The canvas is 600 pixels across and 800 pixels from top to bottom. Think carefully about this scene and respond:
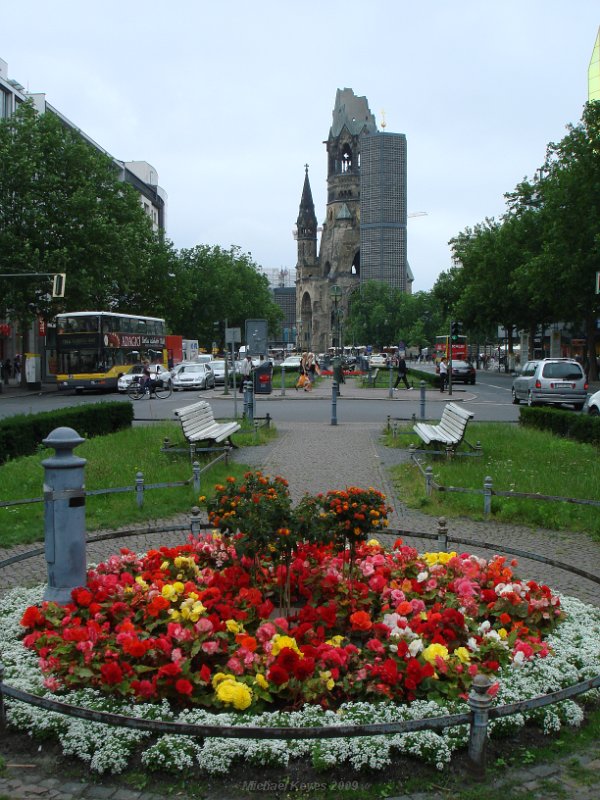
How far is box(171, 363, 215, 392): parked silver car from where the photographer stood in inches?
1695

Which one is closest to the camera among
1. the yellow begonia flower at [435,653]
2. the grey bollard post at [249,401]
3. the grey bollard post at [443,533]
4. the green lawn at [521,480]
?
the yellow begonia flower at [435,653]

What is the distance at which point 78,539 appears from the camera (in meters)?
5.70

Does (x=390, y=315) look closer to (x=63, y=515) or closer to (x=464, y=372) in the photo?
(x=464, y=372)

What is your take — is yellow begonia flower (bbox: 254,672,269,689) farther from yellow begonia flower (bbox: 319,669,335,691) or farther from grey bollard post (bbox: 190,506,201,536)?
grey bollard post (bbox: 190,506,201,536)

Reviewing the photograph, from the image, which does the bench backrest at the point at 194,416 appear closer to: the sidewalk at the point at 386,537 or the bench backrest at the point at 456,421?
the sidewalk at the point at 386,537

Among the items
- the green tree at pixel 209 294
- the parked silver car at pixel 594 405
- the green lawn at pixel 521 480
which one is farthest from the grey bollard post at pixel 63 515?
the green tree at pixel 209 294

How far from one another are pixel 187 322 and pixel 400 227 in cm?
5037

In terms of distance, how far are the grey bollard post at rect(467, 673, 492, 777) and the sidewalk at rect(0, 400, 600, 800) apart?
0.14 meters

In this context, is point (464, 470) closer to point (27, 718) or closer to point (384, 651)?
point (384, 651)

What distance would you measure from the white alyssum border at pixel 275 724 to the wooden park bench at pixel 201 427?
8313mm

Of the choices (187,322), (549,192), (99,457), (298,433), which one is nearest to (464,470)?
(99,457)

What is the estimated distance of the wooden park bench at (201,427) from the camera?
43.4 feet

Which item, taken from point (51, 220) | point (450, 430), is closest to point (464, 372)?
point (51, 220)

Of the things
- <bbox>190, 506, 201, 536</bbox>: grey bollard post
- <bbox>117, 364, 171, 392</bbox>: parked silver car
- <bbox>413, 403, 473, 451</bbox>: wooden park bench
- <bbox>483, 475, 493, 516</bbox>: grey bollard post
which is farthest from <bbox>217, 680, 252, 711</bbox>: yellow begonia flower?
<bbox>117, 364, 171, 392</bbox>: parked silver car
